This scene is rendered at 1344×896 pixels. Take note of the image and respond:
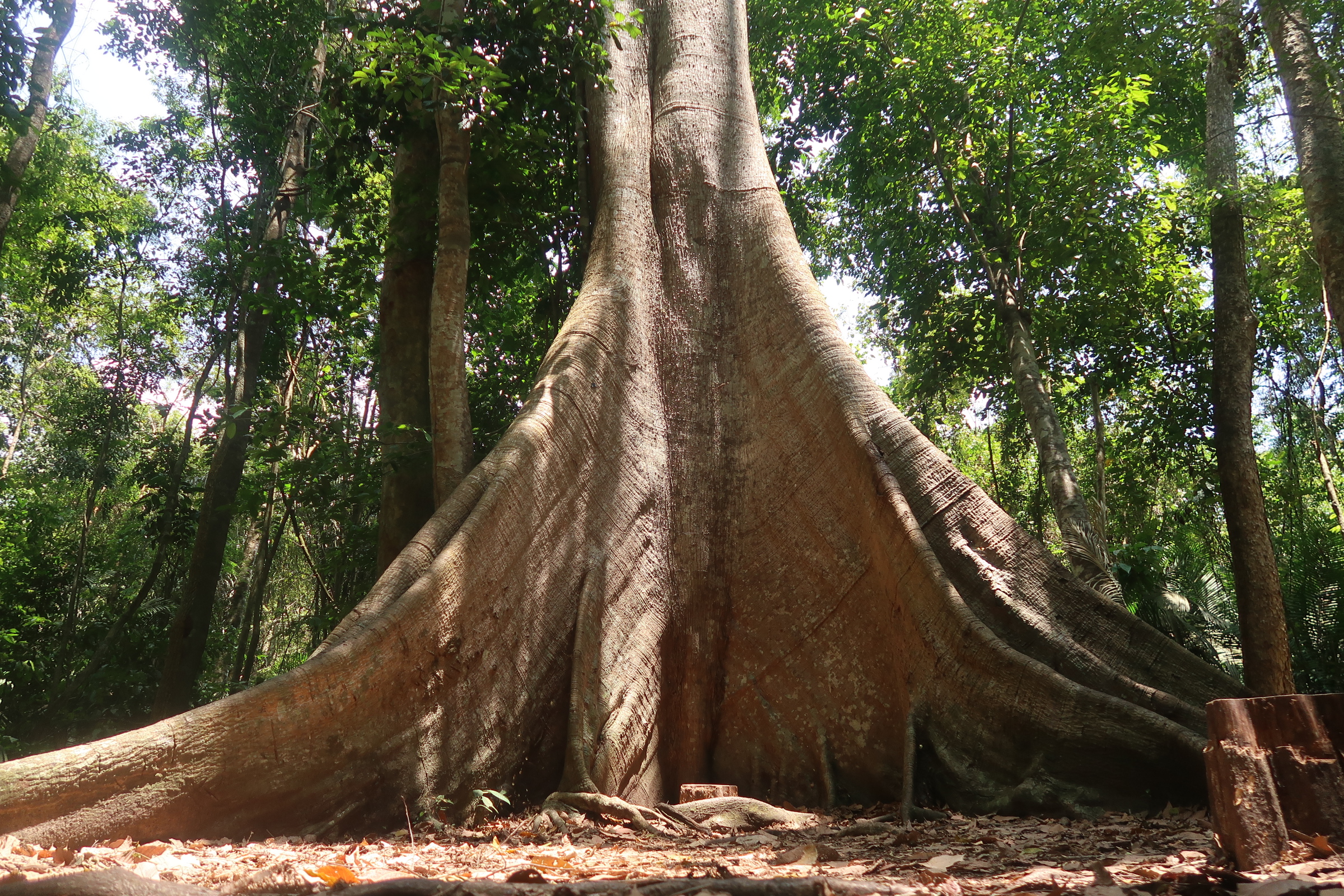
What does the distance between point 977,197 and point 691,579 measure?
6900 millimetres

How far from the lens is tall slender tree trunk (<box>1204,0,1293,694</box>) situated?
5.13 metres

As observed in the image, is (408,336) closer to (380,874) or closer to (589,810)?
(589,810)

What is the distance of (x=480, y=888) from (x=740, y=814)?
207cm

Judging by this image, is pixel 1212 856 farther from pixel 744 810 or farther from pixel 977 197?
pixel 977 197

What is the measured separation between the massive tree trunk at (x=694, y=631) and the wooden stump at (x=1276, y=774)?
120 cm

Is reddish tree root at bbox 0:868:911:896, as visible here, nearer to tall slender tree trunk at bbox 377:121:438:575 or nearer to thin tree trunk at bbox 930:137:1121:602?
tall slender tree trunk at bbox 377:121:438:575

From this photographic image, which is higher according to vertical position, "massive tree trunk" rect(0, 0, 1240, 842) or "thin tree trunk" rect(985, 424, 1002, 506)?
"thin tree trunk" rect(985, 424, 1002, 506)

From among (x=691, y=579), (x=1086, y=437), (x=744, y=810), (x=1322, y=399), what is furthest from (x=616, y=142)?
(x=1086, y=437)

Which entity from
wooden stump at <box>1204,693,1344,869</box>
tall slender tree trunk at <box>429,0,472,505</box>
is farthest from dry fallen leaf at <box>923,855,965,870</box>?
tall slender tree trunk at <box>429,0,472,505</box>

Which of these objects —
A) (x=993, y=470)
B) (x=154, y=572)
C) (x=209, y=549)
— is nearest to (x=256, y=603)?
(x=154, y=572)

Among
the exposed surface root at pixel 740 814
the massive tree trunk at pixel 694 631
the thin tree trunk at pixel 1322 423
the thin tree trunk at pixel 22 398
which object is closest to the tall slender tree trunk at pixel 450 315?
the massive tree trunk at pixel 694 631

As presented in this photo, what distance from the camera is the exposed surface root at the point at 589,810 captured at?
3410mm

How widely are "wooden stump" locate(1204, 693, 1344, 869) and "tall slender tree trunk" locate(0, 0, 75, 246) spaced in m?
7.50

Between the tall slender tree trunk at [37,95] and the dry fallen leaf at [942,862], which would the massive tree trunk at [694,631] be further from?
the tall slender tree trunk at [37,95]
